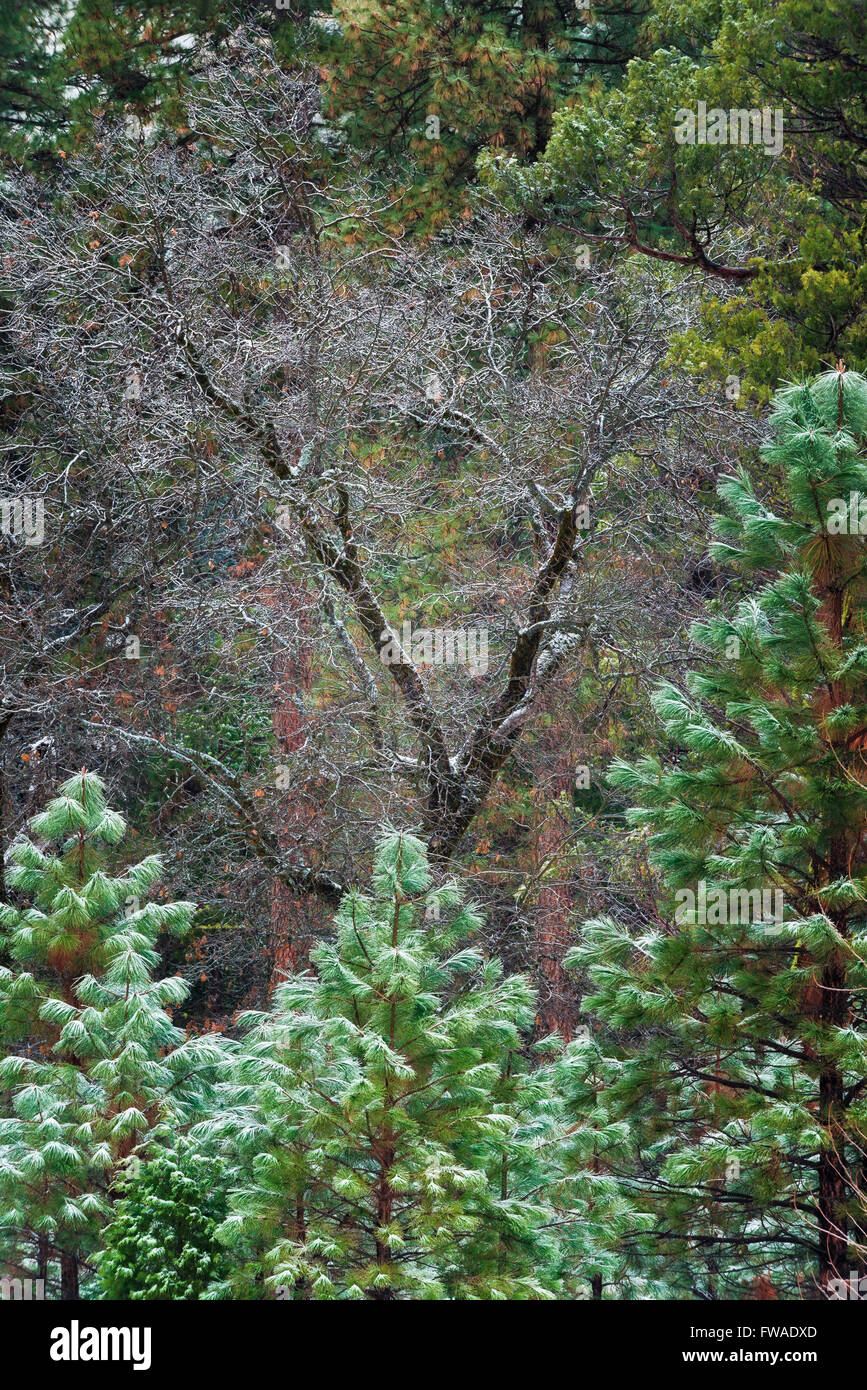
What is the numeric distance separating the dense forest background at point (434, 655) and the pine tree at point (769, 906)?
0.10ft

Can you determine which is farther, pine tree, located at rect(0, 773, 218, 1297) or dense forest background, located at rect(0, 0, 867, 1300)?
pine tree, located at rect(0, 773, 218, 1297)

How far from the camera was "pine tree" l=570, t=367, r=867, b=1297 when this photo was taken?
655 centimetres

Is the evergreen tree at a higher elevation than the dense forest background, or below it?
below

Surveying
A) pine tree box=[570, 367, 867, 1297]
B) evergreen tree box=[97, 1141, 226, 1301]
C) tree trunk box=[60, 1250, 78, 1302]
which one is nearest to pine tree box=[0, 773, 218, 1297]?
tree trunk box=[60, 1250, 78, 1302]

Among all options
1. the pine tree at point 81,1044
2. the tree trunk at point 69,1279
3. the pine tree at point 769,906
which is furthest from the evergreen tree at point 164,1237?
the pine tree at point 769,906

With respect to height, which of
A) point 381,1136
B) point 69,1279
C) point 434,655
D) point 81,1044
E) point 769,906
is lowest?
point 69,1279

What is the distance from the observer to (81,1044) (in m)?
7.28

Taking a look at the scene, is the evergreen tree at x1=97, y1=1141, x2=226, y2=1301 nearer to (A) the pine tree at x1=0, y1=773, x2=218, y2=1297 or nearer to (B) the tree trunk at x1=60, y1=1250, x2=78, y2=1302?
(A) the pine tree at x1=0, y1=773, x2=218, y2=1297

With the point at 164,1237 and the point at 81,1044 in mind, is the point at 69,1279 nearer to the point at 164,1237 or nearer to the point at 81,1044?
the point at 81,1044

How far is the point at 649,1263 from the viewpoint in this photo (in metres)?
7.18

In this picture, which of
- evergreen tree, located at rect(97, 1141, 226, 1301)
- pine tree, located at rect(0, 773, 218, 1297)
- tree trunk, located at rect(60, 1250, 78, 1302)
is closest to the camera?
evergreen tree, located at rect(97, 1141, 226, 1301)

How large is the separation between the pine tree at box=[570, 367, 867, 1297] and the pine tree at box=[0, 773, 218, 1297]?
6.96 ft

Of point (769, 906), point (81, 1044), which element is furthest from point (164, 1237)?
point (769, 906)

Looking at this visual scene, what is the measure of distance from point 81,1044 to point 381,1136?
184 cm
